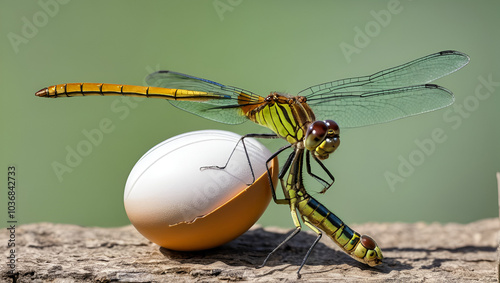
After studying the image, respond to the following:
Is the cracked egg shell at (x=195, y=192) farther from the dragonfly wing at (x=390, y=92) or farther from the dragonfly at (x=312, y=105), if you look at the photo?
the dragonfly wing at (x=390, y=92)

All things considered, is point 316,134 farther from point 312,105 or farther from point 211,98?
point 211,98

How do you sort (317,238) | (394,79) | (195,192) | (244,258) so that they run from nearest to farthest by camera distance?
(195,192) < (317,238) < (244,258) < (394,79)

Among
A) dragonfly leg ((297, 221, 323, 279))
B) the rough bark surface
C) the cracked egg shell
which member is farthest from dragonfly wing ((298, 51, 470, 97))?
the rough bark surface

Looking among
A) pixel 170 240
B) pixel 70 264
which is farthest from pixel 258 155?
pixel 70 264

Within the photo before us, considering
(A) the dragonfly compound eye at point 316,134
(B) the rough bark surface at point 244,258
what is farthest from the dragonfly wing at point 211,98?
(B) the rough bark surface at point 244,258

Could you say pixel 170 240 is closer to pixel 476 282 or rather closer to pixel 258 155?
pixel 258 155

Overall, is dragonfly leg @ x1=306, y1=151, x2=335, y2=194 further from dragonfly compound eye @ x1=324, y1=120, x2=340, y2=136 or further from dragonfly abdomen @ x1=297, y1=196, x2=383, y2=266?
dragonfly compound eye @ x1=324, y1=120, x2=340, y2=136

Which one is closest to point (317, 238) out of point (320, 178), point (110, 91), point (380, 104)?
point (320, 178)
